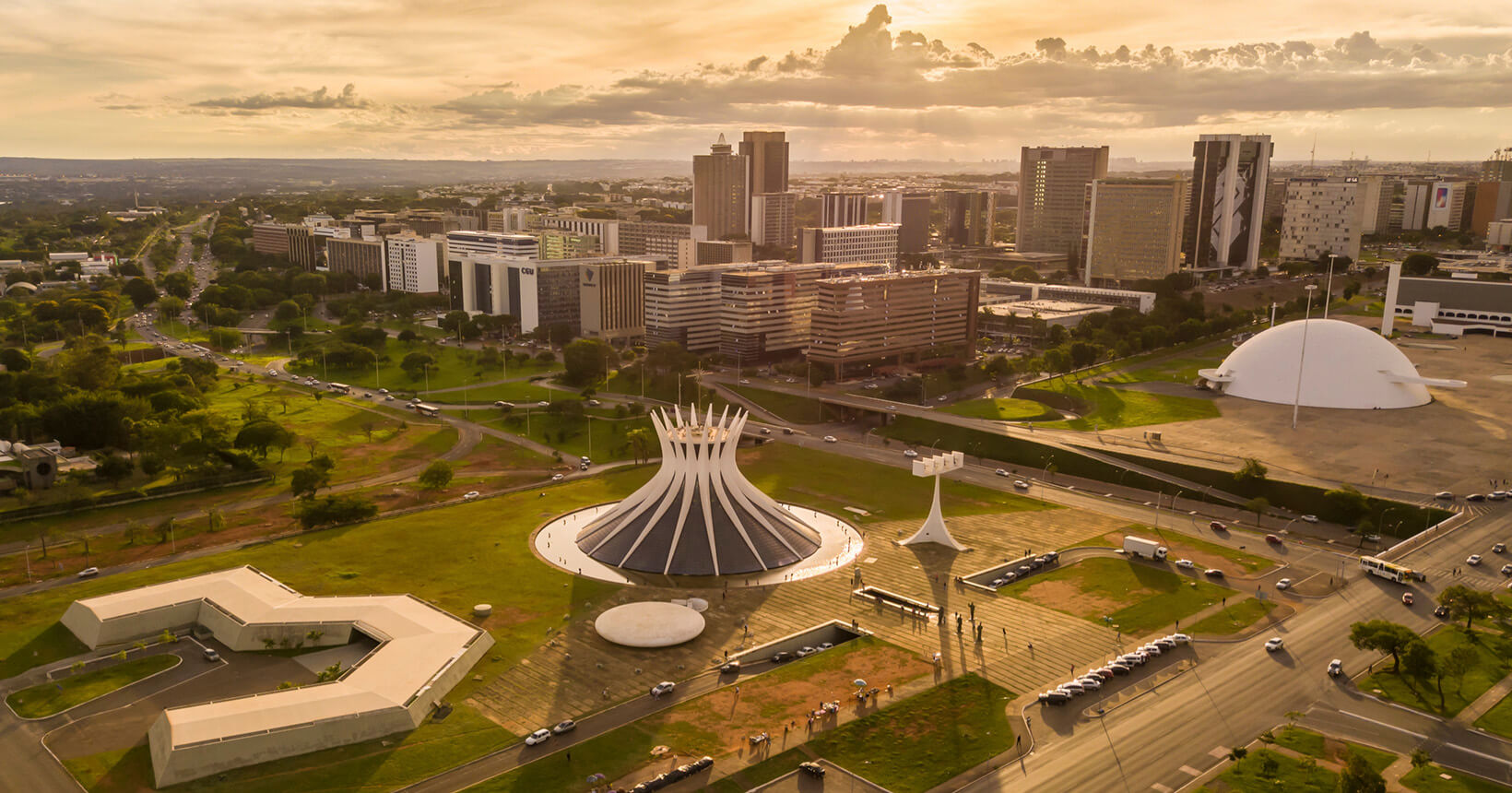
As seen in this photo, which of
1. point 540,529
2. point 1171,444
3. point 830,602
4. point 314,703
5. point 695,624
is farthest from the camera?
point 1171,444

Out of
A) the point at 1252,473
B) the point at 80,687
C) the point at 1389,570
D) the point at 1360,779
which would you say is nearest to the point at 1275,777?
the point at 1360,779

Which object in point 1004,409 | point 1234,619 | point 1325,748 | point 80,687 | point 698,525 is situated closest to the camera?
point 1325,748

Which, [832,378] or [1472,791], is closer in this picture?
[1472,791]

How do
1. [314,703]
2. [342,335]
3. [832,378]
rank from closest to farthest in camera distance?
[314,703]
[832,378]
[342,335]

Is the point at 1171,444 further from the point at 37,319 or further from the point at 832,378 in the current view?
the point at 37,319

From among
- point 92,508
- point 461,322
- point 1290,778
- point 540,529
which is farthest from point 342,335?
point 1290,778

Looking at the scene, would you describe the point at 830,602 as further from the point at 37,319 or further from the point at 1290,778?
the point at 37,319

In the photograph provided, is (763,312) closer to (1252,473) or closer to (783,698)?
(1252,473)
